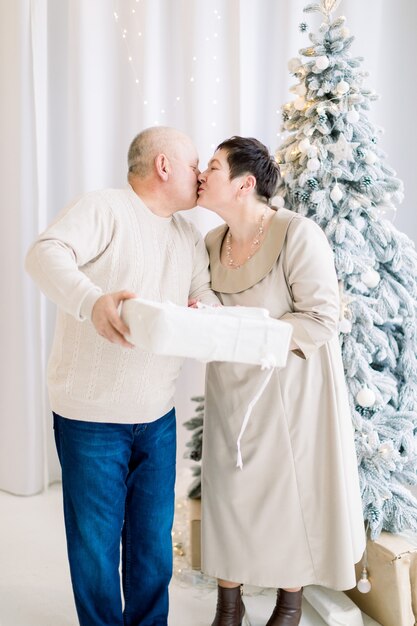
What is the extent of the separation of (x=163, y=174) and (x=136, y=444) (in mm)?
715

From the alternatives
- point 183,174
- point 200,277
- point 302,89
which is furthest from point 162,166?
point 302,89

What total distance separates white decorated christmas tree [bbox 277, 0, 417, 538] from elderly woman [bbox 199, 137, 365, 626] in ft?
0.46

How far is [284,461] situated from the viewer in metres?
1.76

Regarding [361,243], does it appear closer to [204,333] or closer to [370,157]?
[370,157]

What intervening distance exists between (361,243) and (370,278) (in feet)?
0.36

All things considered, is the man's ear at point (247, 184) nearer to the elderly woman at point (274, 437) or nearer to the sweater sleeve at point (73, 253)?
the elderly woman at point (274, 437)

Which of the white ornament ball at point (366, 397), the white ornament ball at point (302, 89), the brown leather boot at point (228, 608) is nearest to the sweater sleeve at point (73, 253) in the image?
the white ornament ball at point (302, 89)

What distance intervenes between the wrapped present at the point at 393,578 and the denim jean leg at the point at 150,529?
637 millimetres

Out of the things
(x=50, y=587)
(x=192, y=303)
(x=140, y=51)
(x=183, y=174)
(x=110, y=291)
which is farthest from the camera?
(x=140, y=51)

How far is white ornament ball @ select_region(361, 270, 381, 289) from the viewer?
1.89m

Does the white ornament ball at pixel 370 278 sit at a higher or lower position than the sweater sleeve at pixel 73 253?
lower

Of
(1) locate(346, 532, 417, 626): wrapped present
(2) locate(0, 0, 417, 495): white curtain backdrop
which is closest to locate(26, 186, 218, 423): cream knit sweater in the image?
(1) locate(346, 532, 417, 626): wrapped present

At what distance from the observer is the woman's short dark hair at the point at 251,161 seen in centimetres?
173

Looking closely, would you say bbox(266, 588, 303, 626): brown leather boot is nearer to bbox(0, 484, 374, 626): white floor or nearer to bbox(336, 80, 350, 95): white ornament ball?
bbox(0, 484, 374, 626): white floor
